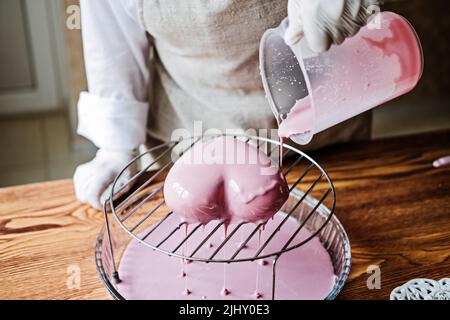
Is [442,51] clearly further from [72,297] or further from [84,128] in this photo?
[72,297]

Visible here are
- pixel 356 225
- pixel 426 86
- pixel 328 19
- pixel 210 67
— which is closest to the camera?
pixel 328 19

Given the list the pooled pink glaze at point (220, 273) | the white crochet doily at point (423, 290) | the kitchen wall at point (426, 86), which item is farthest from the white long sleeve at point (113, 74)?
the kitchen wall at point (426, 86)

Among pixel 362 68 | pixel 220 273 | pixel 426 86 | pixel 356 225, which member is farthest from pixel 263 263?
pixel 426 86

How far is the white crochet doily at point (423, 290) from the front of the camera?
0.75 meters

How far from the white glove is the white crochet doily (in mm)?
456

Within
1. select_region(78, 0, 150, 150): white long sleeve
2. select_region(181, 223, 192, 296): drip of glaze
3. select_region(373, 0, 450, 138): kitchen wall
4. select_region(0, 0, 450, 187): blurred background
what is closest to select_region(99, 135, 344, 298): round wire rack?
select_region(181, 223, 192, 296): drip of glaze

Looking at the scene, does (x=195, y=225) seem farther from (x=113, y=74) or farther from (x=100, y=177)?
(x=113, y=74)

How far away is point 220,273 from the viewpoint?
A: 31.6 inches

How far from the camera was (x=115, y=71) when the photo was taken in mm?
1072

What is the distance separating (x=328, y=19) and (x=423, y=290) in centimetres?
38

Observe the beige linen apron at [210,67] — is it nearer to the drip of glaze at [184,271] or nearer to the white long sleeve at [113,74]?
the white long sleeve at [113,74]
